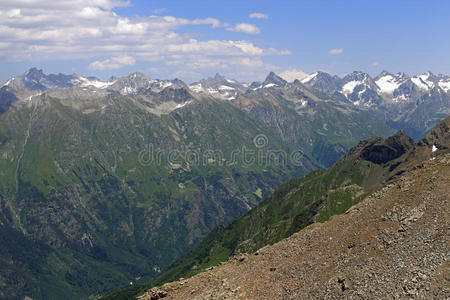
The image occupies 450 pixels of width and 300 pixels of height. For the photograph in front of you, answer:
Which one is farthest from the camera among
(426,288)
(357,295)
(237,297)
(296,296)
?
(237,297)

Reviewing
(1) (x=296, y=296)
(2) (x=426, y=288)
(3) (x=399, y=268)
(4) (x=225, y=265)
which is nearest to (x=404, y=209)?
(3) (x=399, y=268)

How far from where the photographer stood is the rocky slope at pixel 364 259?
63.1 meters

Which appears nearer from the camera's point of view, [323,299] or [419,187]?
[323,299]

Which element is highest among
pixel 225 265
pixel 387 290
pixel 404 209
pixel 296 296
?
pixel 404 209

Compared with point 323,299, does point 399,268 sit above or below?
above

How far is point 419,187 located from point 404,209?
886 cm

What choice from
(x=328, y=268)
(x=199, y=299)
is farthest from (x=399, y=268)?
(x=199, y=299)

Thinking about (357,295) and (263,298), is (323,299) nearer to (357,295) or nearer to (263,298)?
(357,295)

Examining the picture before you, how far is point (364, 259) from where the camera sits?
7031 centimetres

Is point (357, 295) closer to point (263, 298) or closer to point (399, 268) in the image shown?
point (399, 268)

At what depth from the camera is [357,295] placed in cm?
6344

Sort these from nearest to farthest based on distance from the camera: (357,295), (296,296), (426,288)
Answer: (426,288), (357,295), (296,296)

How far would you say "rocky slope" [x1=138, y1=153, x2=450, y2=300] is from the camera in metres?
63.1

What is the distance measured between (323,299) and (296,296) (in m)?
5.57
